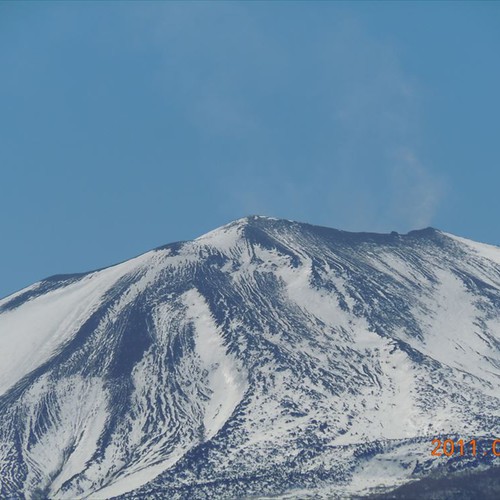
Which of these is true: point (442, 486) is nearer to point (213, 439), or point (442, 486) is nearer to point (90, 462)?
point (213, 439)

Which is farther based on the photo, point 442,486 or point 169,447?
point 169,447

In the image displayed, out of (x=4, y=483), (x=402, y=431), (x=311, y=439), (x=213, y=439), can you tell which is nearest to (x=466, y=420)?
(x=402, y=431)

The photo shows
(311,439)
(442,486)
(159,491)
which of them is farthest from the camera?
(311,439)

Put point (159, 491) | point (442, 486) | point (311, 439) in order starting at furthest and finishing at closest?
point (311, 439), point (159, 491), point (442, 486)

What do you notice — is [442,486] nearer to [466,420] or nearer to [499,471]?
[499,471]

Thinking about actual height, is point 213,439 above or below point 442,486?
above

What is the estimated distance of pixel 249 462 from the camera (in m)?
187

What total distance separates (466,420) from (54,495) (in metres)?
60.1

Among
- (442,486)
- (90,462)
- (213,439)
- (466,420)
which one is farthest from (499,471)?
(90,462)

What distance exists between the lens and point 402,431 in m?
197

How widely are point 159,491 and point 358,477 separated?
2657 centimetres
